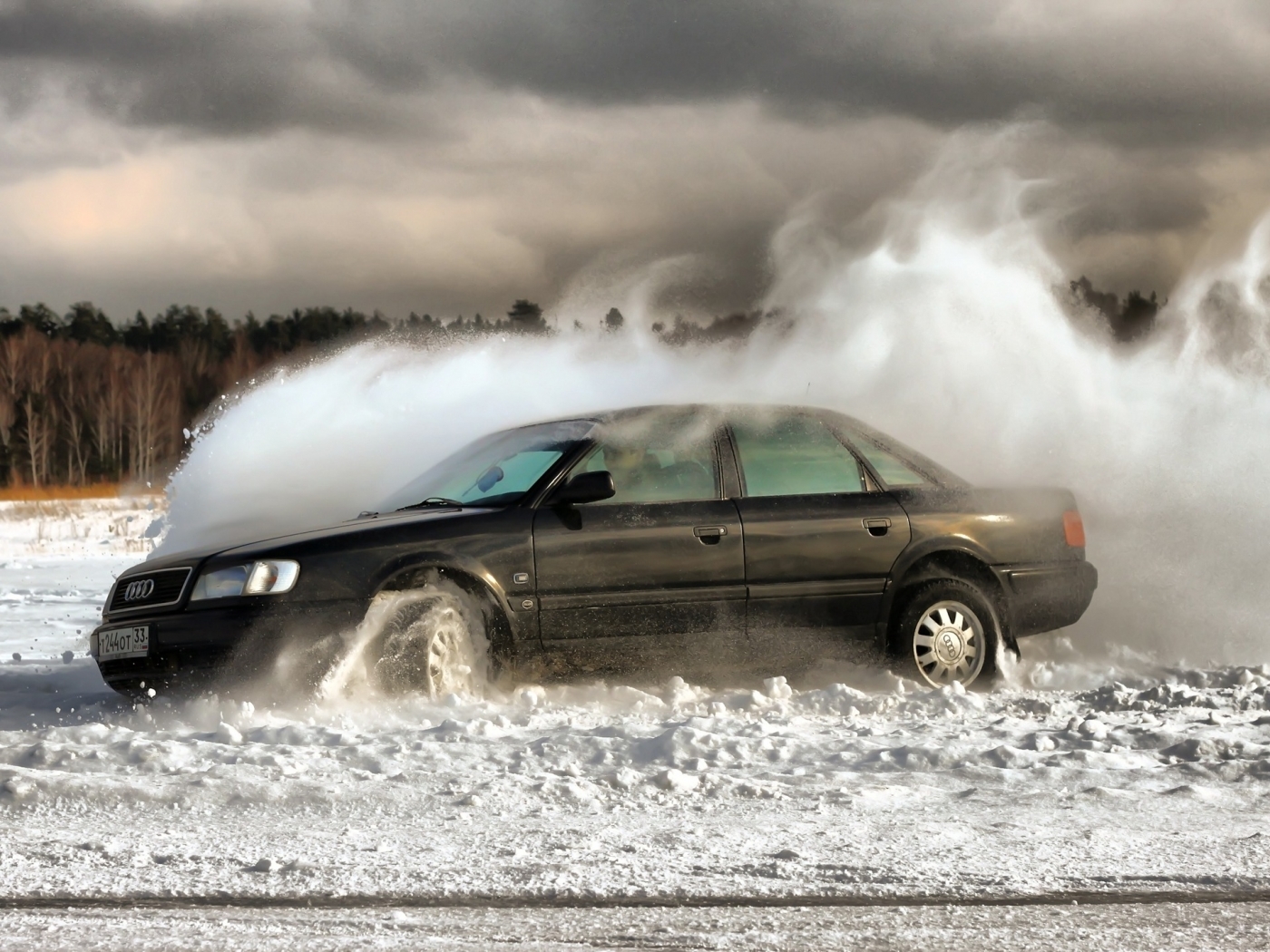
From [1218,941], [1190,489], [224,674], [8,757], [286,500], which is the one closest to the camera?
[1218,941]

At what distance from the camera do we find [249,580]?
6.34m

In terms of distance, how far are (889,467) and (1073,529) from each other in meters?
1.13

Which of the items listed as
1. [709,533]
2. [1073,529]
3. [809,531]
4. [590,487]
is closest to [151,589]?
[590,487]

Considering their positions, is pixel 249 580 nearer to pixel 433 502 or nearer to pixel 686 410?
pixel 433 502

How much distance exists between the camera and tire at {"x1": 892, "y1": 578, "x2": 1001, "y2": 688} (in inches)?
283

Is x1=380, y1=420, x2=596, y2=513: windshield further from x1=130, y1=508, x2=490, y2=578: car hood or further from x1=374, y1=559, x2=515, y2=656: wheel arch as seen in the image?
x1=374, y1=559, x2=515, y2=656: wheel arch

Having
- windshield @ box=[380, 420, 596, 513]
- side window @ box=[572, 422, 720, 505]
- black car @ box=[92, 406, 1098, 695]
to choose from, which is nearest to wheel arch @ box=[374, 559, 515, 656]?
black car @ box=[92, 406, 1098, 695]

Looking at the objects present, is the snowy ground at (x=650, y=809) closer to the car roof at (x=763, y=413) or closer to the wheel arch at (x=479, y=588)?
the wheel arch at (x=479, y=588)

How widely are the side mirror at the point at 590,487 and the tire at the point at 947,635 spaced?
1.71 metres

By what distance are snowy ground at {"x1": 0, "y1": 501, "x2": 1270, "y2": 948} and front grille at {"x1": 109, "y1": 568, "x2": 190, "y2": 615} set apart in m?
0.48

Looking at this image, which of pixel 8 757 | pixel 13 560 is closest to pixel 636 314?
pixel 8 757

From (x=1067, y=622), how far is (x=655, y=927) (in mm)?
4840

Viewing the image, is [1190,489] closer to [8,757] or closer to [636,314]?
[636,314]

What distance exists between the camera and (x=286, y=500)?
991 cm
